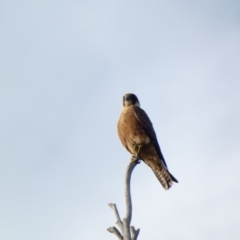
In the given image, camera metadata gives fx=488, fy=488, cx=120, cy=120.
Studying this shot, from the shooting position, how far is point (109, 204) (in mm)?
3533

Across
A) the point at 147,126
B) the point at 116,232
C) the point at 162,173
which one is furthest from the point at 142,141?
the point at 116,232

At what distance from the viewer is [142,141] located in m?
6.09

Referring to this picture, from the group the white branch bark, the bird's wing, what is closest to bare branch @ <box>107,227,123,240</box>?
the white branch bark

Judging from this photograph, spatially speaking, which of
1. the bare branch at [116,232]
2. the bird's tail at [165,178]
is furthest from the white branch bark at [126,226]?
the bird's tail at [165,178]

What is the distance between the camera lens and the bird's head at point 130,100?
7.21 meters

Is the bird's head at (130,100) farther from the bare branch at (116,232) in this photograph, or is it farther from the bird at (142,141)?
the bare branch at (116,232)

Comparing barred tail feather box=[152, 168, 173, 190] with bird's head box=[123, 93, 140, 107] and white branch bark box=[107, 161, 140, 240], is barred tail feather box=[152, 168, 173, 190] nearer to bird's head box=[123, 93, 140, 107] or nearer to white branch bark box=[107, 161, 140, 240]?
bird's head box=[123, 93, 140, 107]

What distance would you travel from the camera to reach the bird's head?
23.6 feet

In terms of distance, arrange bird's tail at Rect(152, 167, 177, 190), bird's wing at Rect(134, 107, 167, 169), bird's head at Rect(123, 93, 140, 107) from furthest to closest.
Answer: bird's head at Rect(123, 93, 140, 107)
bird's wing at Rect(134, 107, 167, 169)
bird's tail at Rect(152, 167, 177, 190)

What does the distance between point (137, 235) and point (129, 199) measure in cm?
27

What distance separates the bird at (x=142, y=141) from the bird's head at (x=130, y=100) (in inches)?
13.8

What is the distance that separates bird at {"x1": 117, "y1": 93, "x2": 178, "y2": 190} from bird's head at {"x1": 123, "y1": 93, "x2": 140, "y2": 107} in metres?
0.35

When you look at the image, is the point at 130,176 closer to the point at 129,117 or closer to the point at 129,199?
the point at 129,199

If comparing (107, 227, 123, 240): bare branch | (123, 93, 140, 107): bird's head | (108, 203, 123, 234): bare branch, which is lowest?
(107, 227, 123, 240): bare branch
